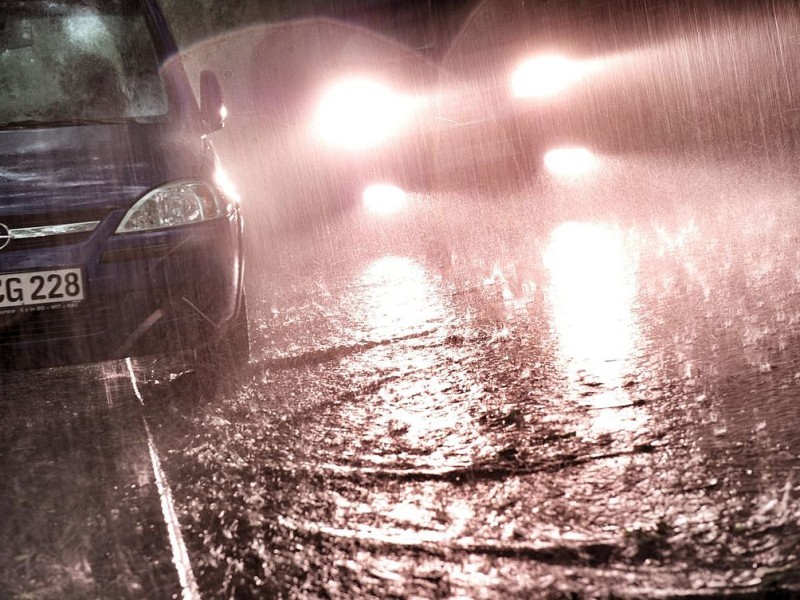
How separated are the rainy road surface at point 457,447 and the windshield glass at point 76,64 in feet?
4.50

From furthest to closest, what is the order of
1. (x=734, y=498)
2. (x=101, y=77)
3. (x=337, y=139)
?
(x=337, y=139), (x=101, y=77), (x=734, y=498)

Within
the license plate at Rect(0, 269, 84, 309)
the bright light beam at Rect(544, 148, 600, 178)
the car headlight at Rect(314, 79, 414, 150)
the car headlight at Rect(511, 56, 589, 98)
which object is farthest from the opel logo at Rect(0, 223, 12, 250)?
the bright light beam at Rect(544, 148, 600, 178)

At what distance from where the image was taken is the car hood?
4793mm

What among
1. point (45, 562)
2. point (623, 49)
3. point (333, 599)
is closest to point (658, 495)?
point (333, 599)

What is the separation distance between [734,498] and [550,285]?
12.5 feet

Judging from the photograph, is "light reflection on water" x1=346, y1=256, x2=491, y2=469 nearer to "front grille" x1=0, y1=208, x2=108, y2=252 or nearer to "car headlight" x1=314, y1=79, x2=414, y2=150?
"front grille" x1=0, y1=208, x2=108, y2=252

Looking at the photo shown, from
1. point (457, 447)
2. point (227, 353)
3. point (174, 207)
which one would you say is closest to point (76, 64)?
point (174, 207)

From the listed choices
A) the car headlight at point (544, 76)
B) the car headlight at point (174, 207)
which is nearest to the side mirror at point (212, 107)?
the car headlight at point (174, 207)

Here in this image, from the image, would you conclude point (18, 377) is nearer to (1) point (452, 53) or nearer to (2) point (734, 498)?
(2) point (734, 498)

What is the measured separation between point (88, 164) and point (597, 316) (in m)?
2.66

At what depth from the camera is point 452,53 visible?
1141 centimetres

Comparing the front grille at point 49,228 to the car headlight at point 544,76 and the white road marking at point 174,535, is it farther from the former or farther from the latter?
the car headlight at point 544,76

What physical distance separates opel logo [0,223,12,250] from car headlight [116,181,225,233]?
46cm

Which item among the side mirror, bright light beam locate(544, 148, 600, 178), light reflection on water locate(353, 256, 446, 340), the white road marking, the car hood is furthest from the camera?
bright light beam locate(544, 148, 600, 178)
